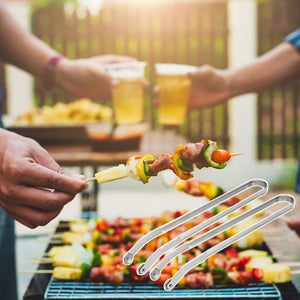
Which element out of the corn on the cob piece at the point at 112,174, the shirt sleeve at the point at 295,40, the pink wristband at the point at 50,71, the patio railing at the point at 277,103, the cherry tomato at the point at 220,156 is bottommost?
the patio railing at the point at 277,103

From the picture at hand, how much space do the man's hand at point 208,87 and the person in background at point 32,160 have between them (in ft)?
1.08

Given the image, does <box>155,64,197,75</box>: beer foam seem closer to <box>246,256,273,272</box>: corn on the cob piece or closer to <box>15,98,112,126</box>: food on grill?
<box>246,256,273,272</box>: corn on the cob piece

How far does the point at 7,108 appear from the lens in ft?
25.3

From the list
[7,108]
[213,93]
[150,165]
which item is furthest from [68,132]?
[7,108]

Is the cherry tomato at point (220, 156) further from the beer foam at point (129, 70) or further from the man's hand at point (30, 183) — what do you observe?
the beer foam at point (129, 70)

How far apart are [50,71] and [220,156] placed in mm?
1401

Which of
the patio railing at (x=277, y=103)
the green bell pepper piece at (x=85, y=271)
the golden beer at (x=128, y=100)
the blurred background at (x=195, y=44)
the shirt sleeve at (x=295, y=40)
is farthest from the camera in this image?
the patio railing at (x=277, y=103)

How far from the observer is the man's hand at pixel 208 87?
235cm

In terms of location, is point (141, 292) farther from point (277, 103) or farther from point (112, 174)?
point (277, 103)

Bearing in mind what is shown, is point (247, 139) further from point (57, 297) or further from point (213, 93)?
point (57, 297)

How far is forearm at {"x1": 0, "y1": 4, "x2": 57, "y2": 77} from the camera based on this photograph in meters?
2.35

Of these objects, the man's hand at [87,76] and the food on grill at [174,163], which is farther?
the man's hand at [87,76]

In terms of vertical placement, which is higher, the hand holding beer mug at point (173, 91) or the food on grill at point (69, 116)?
the hand holding beer mug at point (173, 91)

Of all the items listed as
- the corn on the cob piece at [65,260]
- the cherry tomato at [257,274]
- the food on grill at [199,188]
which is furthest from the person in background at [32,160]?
the cherry tomato at [257,274]
